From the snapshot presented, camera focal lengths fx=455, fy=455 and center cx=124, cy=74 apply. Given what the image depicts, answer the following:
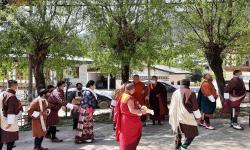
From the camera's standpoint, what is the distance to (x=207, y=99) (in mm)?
13039

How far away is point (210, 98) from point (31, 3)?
22.3ft

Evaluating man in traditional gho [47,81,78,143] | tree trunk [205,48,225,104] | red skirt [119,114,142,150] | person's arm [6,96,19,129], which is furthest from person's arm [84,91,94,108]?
tree trunk [205,48,225,104]

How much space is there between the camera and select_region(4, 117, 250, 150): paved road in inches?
433

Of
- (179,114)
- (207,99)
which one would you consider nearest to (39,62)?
(207,99)

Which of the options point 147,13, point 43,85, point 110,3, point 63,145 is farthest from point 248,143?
point 43,85

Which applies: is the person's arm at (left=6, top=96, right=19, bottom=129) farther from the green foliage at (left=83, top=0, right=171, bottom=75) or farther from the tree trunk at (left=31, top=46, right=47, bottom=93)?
the tree trunk at (left=31, top=46, right=47, bottom=93)

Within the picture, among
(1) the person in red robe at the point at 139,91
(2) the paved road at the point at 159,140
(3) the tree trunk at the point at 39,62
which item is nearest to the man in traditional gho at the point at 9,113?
(2) the paved road at the point at 159,140

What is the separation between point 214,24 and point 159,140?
6317mm

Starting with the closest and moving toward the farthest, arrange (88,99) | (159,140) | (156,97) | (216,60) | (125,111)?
(125,111), (88,99), (159,140), (156,97), (216,60)

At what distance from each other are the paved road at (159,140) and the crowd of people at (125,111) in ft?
1.14

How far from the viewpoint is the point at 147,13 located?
49.6 ft

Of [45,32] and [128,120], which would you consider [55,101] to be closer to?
[128,120]

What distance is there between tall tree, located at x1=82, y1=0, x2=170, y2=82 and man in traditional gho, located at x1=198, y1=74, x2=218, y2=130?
273 centimetres

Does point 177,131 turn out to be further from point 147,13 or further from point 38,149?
point 147,13
